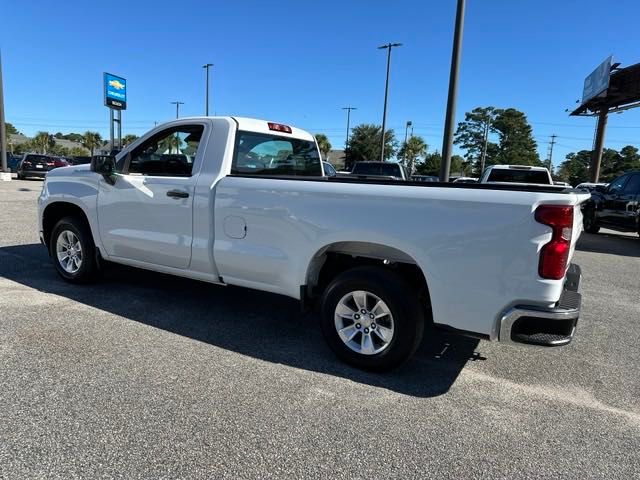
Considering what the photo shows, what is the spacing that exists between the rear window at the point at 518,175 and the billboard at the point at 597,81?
78.1 feet

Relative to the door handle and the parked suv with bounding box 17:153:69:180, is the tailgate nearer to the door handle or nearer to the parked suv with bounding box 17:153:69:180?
the door handle

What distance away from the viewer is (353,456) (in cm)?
261

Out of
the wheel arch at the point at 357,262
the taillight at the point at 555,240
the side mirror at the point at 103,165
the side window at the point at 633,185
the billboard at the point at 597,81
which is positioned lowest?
the wheel arch at the point at 357,262

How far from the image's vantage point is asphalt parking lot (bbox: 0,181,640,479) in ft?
8.36

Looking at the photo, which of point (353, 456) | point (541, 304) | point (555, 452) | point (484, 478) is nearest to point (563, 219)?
point (541, 304)

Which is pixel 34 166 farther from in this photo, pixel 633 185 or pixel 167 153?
pixel 633 185

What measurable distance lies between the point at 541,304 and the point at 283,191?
6.73 ft

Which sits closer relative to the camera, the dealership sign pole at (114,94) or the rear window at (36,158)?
the dealership sign pole at (114,94)

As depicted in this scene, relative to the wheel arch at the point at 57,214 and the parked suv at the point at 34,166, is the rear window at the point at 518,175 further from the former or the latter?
the parked suv at the point at 34,166

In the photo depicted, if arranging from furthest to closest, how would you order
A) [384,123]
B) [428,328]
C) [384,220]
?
[384,123] → [428,328] → [384,220]

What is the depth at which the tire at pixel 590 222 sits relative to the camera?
1380 cm

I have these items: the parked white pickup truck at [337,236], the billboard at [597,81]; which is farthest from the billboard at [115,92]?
the billboard at [597,81]

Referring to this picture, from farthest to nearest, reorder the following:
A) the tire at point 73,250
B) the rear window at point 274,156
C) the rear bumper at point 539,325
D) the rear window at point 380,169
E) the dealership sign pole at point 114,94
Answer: the dealership sign pole at point 114,94 < the rear window at point 380,169 < the tire at point 73,250 < the rear window at point 274,156 < the rear bumper at point 539,325

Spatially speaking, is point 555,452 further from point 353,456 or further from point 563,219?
point 563,219
